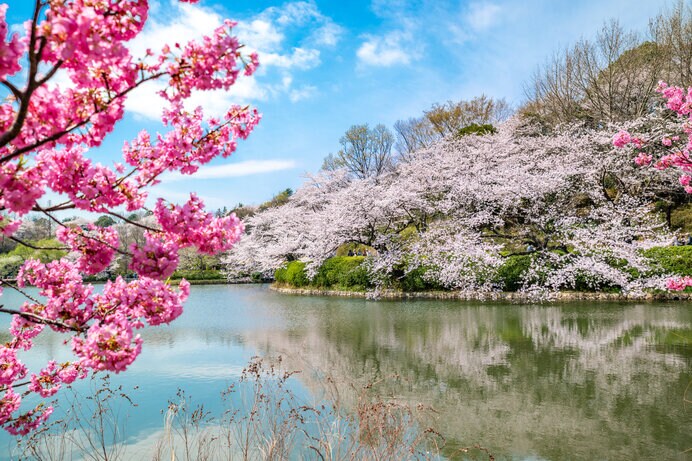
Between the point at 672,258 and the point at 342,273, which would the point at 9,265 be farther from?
the point at 672,258

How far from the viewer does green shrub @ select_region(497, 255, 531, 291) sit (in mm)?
15148

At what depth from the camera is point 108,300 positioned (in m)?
2.48

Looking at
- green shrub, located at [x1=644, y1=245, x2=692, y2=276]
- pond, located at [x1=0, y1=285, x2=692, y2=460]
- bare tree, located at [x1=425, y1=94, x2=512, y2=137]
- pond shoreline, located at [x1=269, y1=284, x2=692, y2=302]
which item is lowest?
pond, located at [x1=0, y1=285, x2=692, y2=460]

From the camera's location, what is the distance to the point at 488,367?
7031 millimetres

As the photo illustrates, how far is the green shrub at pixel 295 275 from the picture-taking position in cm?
2167

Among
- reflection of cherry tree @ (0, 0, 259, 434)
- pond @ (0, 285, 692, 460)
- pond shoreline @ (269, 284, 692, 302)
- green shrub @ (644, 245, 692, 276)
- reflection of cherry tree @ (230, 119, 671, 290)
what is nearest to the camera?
reflection of cherry tree @ (0, 0, 259, 434)

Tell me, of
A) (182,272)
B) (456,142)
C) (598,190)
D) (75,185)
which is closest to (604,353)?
(75,185)

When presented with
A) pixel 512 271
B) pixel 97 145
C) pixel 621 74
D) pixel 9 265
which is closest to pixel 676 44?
pixel 621 74

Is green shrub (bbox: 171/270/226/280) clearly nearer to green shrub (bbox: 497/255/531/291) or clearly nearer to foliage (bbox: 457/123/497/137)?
foliage (bbox: 457/123/497/137)

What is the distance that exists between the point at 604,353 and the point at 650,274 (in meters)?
7.76

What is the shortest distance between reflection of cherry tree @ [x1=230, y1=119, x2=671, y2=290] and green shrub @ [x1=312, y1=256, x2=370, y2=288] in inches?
27.3

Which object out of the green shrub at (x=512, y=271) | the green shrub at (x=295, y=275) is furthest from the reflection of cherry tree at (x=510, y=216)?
the green shrub at (x=295, y=275)

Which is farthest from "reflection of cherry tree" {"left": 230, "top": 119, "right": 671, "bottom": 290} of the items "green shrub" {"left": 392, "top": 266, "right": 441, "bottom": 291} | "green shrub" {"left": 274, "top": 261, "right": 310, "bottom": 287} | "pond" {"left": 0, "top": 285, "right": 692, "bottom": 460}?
"green shrub" {"left": 274, "top": 261, "right": 310, "bottom": 287}

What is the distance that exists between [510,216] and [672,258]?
4.62 meters
